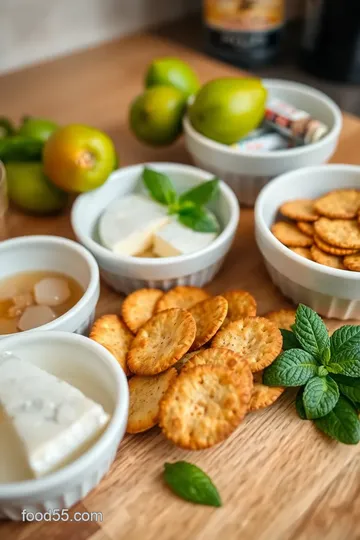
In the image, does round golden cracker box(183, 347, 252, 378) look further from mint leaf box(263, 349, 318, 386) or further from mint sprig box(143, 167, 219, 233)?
mint sprig box(143, 167, 219, 233)

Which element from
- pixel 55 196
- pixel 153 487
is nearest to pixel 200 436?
pixel 153 487

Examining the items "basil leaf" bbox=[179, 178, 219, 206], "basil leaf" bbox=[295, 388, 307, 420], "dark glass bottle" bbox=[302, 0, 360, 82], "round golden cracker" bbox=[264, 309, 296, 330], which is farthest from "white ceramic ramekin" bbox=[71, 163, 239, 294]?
"dark glass bottle" bbox=[302, 0, 360, 82]

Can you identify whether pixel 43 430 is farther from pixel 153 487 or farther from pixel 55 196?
pixel 55 196

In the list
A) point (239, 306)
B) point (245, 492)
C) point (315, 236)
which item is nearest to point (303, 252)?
point (315, 236)

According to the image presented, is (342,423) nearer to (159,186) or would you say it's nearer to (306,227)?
(306,227)

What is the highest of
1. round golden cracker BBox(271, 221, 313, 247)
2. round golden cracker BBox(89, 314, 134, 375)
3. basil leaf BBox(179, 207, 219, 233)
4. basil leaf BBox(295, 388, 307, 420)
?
round golden cracker BBox(271, 221, 313, 247)

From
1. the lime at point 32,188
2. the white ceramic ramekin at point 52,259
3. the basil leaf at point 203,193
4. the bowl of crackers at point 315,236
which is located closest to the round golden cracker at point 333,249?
the bowl of crackers at point 315,236

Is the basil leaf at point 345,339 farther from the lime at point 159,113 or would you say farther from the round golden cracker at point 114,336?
the lime at point 159,113
